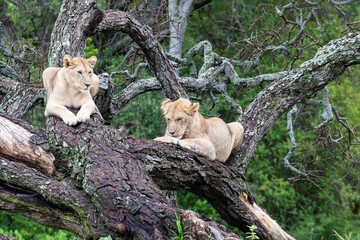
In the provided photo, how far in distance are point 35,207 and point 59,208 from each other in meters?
0.28

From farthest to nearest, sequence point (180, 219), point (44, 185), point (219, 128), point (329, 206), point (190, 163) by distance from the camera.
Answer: point (329, 206) < point (219, 128) < point (190, 163) < point (44, 185) < point (180, 219)

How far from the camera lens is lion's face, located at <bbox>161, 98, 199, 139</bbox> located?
5805mm

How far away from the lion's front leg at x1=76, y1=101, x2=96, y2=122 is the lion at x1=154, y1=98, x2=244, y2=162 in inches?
33.9

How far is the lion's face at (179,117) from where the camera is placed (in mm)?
5805

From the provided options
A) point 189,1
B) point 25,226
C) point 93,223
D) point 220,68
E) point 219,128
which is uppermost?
point 189,1

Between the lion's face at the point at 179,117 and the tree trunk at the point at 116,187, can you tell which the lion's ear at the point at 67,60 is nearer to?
the tree trunk at the point at 116,187

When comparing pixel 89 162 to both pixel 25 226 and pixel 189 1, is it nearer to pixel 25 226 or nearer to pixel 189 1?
pixel 189 1

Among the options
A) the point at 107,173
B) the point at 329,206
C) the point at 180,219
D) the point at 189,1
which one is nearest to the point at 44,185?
the point at 107,173

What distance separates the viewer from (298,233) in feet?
47.3

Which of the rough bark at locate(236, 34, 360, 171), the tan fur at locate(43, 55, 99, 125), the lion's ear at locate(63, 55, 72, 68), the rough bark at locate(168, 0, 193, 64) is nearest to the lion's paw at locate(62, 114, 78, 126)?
the tan fur at locate(43, 55, 99, 125)

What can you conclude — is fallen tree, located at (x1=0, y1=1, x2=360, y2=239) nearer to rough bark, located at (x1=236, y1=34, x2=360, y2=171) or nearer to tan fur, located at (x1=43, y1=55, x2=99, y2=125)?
Answer: rough bark, located at (x1=236, y1=34, x2=360, y2=171)

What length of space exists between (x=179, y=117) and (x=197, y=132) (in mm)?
334

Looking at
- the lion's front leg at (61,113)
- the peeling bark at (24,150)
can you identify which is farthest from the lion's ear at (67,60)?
the peeling bark at (24,150)

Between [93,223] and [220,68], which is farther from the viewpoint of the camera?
[220,68]
